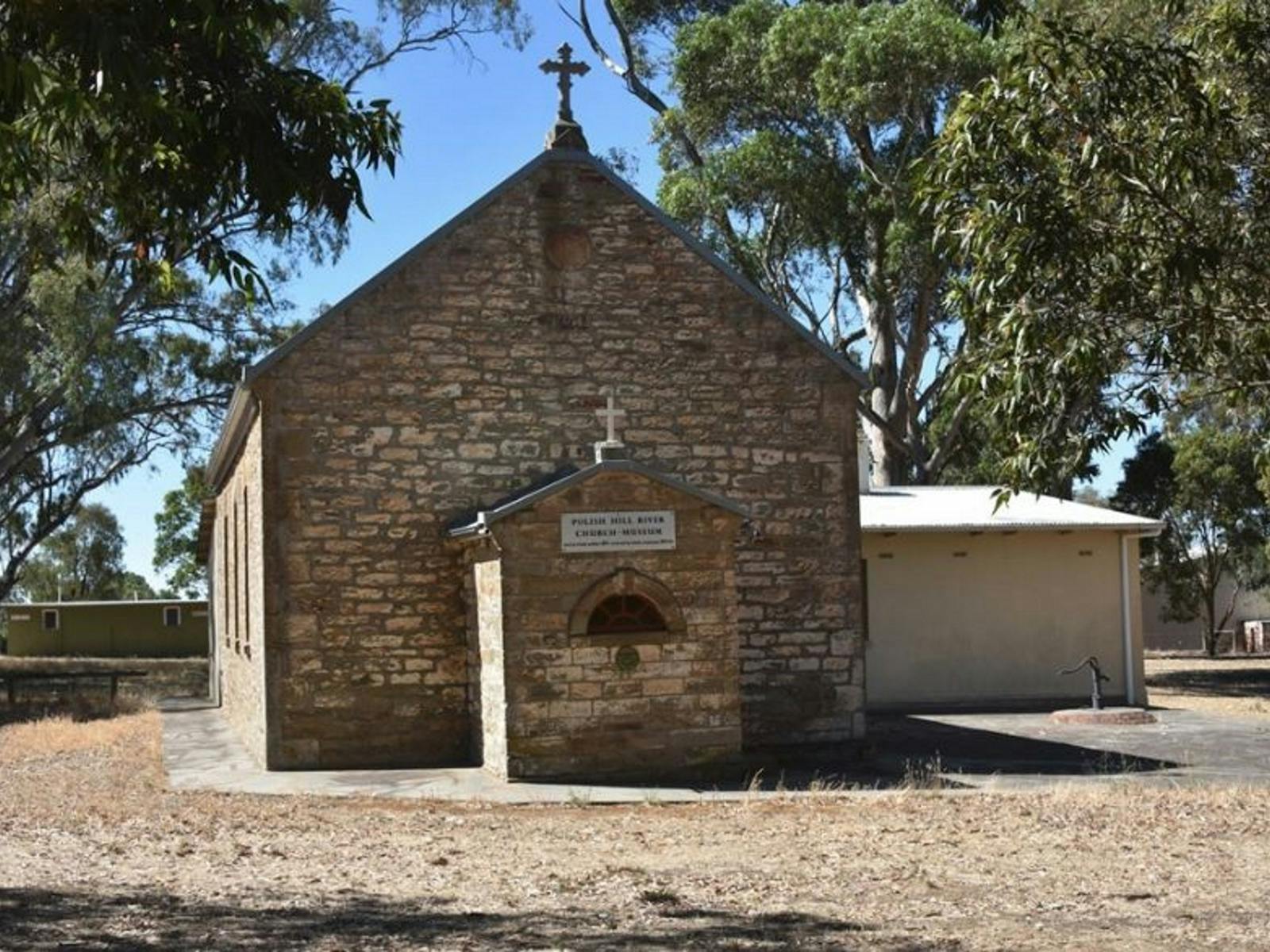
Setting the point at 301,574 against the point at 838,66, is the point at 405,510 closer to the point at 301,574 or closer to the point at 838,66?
the point at 301,574

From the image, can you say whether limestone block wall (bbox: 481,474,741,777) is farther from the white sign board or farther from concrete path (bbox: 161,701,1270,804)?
concrete path (bbox: 161,701,1270,804)

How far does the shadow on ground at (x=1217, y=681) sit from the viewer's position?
31625 millimetres

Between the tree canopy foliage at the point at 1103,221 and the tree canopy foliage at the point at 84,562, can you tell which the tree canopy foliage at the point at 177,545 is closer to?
the tree canopy foliage at the point at 84,562

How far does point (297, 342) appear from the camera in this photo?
16.7m

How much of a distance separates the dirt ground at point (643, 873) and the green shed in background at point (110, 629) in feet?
146

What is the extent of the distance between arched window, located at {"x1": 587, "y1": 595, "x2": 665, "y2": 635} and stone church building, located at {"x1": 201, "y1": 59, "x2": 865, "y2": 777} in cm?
3

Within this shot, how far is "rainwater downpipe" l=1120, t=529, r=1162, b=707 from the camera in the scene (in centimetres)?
2597

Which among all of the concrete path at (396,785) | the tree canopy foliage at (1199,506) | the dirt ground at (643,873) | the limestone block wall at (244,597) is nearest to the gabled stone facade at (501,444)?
the limestone block wall at (244,597)

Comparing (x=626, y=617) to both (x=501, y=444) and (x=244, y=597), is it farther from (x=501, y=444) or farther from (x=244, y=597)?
(x=244, y=597)

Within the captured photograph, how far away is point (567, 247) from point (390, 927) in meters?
10.2

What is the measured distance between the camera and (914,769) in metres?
16.2

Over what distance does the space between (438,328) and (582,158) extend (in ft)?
7.94

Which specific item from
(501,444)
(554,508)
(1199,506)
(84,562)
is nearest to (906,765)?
(554,508)

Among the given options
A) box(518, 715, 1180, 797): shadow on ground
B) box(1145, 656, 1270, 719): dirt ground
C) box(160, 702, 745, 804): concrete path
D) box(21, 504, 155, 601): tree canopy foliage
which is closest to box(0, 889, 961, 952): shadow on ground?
box(160, 702, 745, 804): concrete path
